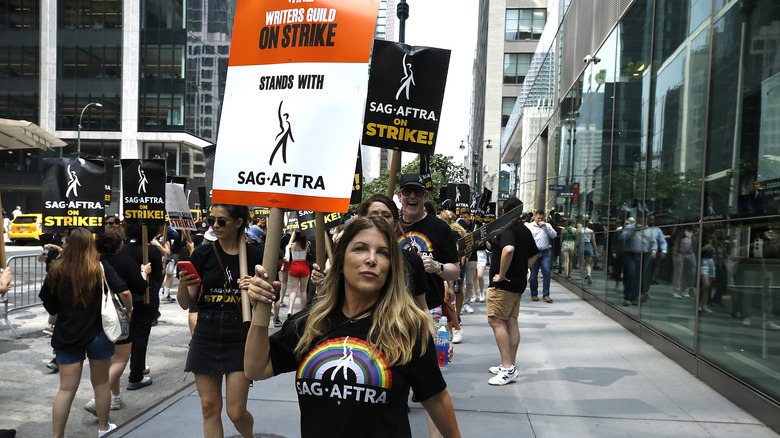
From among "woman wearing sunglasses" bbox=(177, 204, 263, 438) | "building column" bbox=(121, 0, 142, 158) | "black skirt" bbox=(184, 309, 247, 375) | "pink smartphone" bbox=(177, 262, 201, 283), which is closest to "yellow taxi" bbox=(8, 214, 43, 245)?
"building column" bbox=(121, 0, 142, 158)

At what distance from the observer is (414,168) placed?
1117 inches

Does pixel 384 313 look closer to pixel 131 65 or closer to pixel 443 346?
pixel 443 346

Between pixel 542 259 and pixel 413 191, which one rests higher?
pixel 413 191

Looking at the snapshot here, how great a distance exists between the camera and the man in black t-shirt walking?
21.4ft

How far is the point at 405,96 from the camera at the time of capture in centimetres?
493

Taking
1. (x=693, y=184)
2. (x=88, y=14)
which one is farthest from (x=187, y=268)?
(x=88, y=14)

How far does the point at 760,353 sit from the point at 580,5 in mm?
12756

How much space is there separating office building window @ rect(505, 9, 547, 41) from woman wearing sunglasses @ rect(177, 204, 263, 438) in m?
52.9

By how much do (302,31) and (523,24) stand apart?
54824 mm

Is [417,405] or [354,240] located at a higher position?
[354,240]

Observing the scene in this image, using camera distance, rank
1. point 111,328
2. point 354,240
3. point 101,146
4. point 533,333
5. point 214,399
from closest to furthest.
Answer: point 354,240 < point 214,399 < point 111,328 < point 533,333 < point 101,146

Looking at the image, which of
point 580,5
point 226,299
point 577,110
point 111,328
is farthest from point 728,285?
point 580,5

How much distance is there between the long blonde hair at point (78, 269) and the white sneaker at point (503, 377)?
4104mm

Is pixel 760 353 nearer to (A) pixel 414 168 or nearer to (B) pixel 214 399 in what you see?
(B) pixel 214 399
